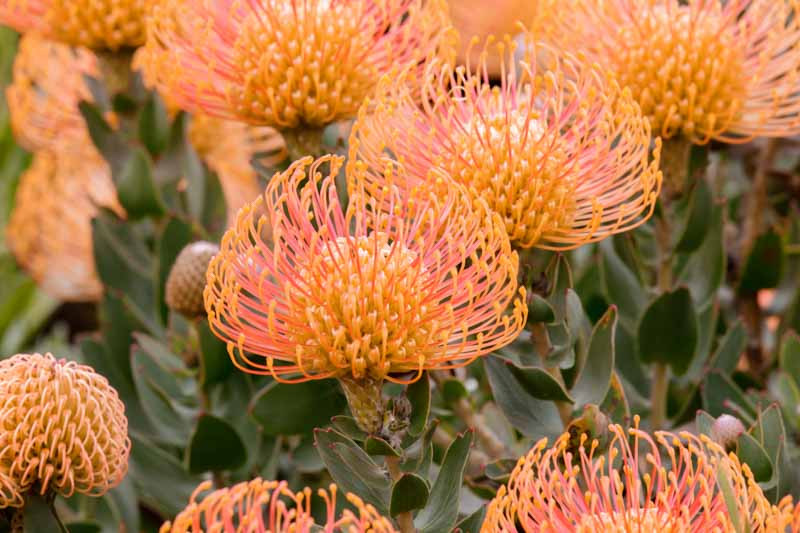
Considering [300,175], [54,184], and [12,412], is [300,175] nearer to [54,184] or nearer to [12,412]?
[12,412]

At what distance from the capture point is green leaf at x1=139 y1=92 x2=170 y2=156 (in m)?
1.61

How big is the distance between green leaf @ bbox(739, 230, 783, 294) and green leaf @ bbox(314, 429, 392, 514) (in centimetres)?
80

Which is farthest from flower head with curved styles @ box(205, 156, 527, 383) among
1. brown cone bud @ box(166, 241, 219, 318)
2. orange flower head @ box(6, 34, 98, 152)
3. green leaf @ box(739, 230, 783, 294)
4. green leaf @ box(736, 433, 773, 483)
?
orange flower head @ box(6, 34, 98, 152)

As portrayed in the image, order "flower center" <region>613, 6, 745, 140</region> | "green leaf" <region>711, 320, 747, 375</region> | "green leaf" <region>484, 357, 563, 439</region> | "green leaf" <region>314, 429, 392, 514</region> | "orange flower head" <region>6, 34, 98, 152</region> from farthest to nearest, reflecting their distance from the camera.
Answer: "orange flower head" <region>6, 34, 98, 152</region> < "green leaf" <region>711, 320, 747, 375</region> < "flower center" <region>613, 6, 745, 140</region> < "green leaf" <region>484, 357, 563, 439</region> < "green leaf" <region>314, 429, 392, 514</region>

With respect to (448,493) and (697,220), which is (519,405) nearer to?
(448,493)

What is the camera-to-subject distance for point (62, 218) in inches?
79.8

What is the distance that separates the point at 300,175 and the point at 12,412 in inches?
12.6

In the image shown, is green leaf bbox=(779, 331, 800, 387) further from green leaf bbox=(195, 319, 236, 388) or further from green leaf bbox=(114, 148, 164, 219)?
green leaf bbox=(114, 148, 164, 219)

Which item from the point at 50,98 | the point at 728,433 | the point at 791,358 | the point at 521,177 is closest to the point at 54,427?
the point at 521,177

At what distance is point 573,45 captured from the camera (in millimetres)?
1239

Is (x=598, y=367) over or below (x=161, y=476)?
over

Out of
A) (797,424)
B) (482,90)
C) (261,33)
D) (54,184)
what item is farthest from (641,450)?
(54,184)

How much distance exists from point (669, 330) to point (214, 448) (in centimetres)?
51

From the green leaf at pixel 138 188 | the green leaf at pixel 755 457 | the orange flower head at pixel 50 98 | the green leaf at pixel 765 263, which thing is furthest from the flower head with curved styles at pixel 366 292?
the orange flower head at pixel 50 98
